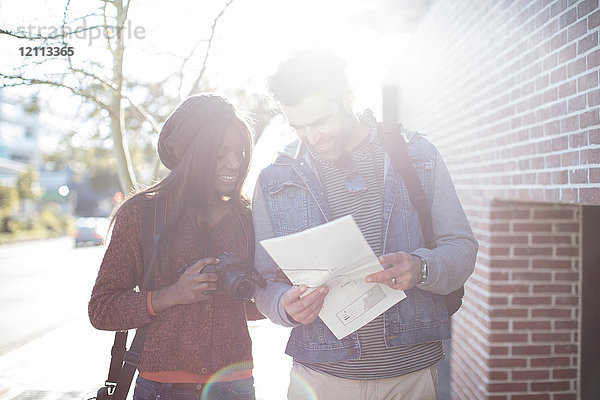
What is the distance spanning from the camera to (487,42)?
148 inches

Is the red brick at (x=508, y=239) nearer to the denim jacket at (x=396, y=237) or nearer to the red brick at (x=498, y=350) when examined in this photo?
the red brick at (x=498, y=350)

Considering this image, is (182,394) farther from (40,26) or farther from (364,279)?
(40,26)

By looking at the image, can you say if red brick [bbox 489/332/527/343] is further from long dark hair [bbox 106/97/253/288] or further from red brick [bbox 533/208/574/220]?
long dark hair [bbox 106/97/253/288]

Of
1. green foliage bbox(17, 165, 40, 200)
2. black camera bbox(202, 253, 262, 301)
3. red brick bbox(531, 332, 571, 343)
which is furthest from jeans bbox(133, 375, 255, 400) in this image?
green foliage bbox(17, 165, 40, 200)

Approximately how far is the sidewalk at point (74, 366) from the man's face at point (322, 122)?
9.71ft

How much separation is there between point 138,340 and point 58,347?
A: 15.8ft

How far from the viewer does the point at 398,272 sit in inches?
67.6

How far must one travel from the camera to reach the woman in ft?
6.64

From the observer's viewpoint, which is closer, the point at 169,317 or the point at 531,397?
the point at 169,317

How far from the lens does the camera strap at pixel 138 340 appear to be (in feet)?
6.80

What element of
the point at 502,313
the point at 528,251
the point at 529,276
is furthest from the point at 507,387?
the point at 528,251

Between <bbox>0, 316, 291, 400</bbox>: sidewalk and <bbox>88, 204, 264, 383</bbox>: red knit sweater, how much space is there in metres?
2.46

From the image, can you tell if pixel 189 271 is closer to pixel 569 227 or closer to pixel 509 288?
pixel 509 288

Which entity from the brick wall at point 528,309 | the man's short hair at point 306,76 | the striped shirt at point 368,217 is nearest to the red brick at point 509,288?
the brick wall at point 528,309
